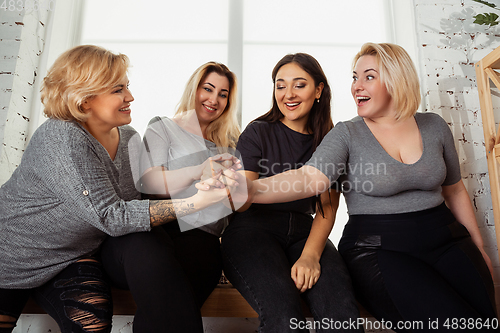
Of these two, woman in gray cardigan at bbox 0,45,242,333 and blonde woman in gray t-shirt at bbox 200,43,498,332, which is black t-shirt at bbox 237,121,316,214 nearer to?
blonde woman in gray t-shirt at bbox 200,43,498,332

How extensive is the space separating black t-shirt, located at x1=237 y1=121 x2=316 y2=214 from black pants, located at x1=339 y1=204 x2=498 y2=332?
29cm

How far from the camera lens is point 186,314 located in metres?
0.89

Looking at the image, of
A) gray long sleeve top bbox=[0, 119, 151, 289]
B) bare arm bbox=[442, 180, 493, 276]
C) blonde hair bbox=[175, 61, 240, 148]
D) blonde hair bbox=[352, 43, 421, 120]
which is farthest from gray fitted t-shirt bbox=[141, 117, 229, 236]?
bare arm bbox=[442, 180, 493, 276]

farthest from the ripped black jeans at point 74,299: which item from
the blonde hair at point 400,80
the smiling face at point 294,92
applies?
the blonde hair at point 400,80

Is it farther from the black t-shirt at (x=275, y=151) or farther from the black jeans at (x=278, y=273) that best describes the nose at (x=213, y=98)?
the black jeans at (x=278, y=273)

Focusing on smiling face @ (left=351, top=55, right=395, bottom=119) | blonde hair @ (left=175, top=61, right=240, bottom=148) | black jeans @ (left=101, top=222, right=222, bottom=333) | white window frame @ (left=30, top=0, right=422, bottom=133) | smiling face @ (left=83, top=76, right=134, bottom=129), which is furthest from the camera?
white window frame @ (left=30, top=0, right=422, bottom=133)

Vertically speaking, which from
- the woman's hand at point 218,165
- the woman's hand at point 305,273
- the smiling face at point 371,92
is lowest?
the woman's hand at point 305,273

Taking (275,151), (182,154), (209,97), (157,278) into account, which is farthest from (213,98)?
(157,278)

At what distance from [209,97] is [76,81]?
64cm

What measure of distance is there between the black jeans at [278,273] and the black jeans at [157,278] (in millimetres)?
152

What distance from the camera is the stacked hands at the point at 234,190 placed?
1037 millimetres

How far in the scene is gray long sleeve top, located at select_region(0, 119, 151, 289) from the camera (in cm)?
96

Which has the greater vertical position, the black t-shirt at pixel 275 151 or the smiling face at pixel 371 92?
the smiling face at pixel 371 92

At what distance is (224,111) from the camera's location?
1.68 meters
